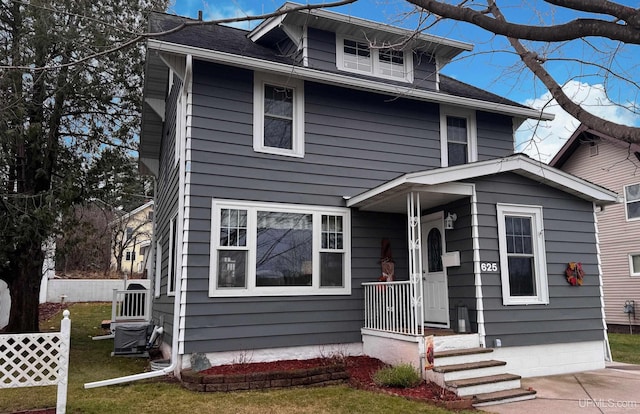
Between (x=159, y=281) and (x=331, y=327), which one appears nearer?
(x=331, y=327)

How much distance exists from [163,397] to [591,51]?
6258 mm

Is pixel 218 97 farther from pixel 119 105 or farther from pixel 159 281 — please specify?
pixel 119 105

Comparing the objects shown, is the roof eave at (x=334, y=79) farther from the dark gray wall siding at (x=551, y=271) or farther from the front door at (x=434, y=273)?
the front door at (x=434, y=273)

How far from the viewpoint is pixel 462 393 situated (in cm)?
611

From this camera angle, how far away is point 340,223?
336 inches

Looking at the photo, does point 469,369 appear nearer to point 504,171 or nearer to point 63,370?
point 504,171

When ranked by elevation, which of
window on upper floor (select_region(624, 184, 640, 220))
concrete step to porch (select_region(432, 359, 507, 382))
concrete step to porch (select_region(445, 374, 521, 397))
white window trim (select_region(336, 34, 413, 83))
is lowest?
concrete step to porch (select_region(445, 374, 521, 397))

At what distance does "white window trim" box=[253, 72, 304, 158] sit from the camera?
26.3 feet

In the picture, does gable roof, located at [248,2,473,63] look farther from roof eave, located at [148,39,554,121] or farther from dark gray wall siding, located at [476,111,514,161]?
dark gray wall siding, located at [476,111,514,161]

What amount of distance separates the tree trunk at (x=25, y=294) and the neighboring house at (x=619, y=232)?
632 inches

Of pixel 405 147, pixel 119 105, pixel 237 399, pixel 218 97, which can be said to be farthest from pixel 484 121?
pixel 119 105

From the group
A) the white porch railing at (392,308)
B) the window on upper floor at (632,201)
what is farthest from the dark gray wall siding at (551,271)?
the window on upper floor at (632,201)

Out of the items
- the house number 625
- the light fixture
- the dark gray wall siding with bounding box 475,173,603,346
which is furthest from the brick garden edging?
the light fixture

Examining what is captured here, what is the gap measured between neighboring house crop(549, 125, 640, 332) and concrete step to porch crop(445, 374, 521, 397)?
11.4m
